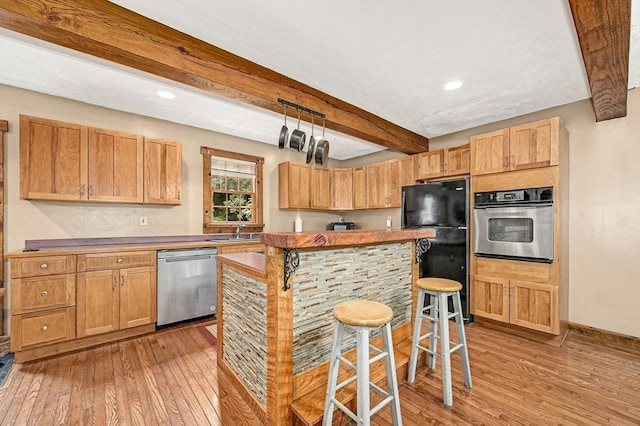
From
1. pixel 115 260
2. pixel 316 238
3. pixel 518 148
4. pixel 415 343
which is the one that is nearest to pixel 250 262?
pixel 316 238

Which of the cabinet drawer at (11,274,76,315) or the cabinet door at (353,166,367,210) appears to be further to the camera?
the cabinet door at (353,166,367,210)

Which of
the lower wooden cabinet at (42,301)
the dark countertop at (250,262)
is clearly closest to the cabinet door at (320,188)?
the dark countertop at (250,262)

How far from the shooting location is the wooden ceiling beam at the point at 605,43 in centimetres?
145

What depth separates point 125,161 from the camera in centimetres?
312

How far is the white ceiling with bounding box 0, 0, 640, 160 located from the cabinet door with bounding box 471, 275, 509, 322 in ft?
6.67

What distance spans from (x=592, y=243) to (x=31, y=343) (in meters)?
5.64

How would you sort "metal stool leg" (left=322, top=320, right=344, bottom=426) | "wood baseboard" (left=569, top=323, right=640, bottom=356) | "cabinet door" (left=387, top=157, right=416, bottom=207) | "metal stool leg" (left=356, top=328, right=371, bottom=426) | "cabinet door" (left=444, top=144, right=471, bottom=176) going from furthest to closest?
"cabinet door" (left=387, top=157, right=416, bottom=207)
"cabinet door" (left=444, top=144, right=471, bottom=176)
"wood baseboard" (left=569, top=323, right=640, bottom=356)
"metal stool leg" (left=322, top=320, right=344, bottom=426)
"metal stool leg" (left=356, top=328, right=371, bottom=426)

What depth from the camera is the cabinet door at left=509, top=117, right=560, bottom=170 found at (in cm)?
274

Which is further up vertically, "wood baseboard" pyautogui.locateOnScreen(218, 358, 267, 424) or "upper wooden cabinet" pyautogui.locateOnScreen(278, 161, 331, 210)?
"upper wooden cabinet" pyautogui.locateOnScreen(278, 161, 331, 210)

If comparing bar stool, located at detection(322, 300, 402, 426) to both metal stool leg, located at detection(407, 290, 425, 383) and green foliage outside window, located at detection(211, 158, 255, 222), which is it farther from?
green foliage outside window, located at detection(211, 158, 255, 222)

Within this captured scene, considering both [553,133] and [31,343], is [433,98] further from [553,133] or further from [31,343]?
[31,343]

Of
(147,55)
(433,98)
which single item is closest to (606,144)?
(433,98)

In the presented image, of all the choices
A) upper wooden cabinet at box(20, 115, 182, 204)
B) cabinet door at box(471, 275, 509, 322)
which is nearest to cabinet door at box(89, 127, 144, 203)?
upper wooden cabinet at box(20, 115, 182, 204)

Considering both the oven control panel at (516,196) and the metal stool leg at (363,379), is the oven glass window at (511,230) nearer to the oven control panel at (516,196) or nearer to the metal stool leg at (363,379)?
the oven control panel at (516,196)
